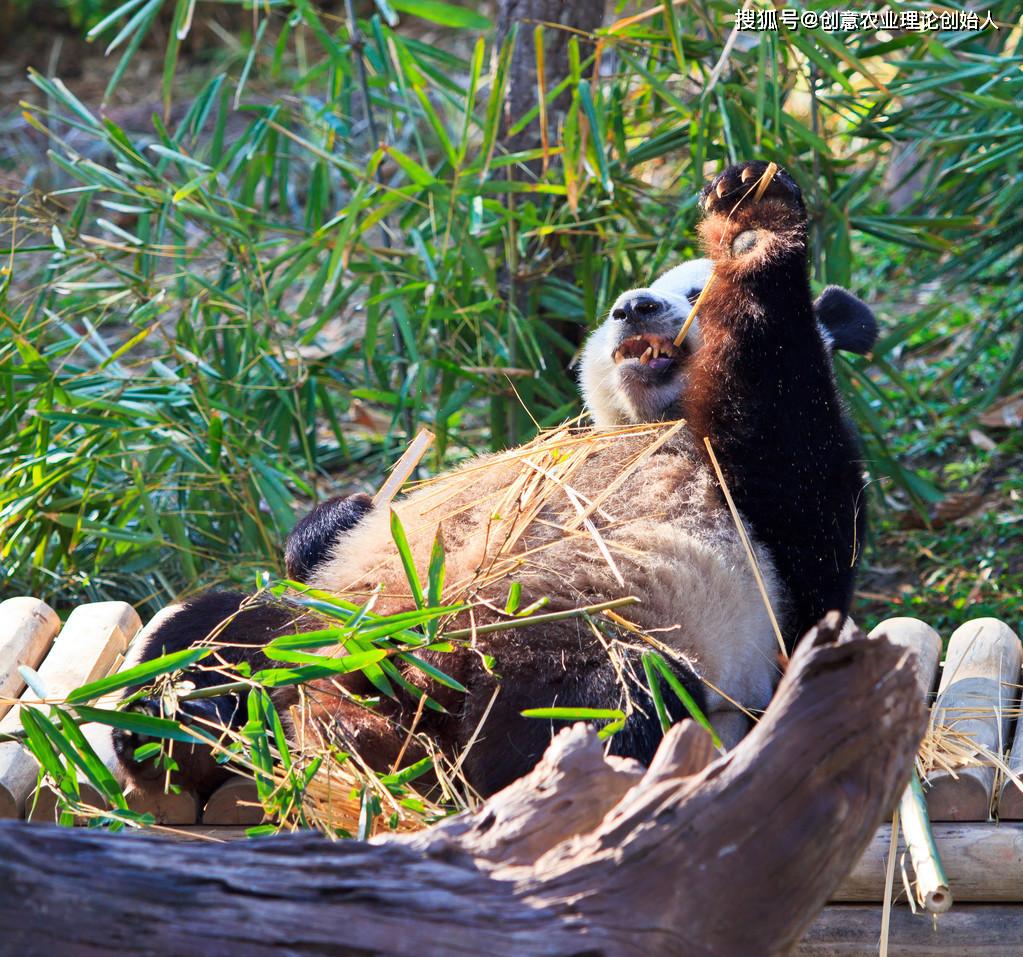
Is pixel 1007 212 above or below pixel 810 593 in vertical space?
above

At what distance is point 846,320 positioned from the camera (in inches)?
105

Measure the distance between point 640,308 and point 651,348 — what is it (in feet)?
0.28

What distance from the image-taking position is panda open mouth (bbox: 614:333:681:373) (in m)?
2.46

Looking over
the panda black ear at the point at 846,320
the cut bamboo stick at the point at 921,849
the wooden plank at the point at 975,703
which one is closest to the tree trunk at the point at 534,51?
the panda black ear at the point at 846,320

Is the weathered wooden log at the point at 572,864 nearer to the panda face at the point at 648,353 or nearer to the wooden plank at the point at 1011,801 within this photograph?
the wooden plank at the point at 1011,801

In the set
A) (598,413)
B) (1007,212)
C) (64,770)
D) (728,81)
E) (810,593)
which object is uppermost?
(728,81)

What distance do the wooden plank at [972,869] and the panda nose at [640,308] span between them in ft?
3.64

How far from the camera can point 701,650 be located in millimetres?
2078

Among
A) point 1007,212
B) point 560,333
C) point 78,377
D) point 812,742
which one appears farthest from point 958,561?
point 812,742

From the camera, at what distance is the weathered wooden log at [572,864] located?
107 centimetres

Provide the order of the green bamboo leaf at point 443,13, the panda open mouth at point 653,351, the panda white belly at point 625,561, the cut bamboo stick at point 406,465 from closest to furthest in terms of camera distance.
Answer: the panda white belly at point 625,561 < the cut bamboo stick at point 406,465 < the panda open mouth at point 653,351 < the green bamboo leaf at point 443,13

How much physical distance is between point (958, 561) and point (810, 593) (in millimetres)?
2054

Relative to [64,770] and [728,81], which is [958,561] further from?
[64,770]

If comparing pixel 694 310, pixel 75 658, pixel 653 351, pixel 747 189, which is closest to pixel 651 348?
pixel 653 351
